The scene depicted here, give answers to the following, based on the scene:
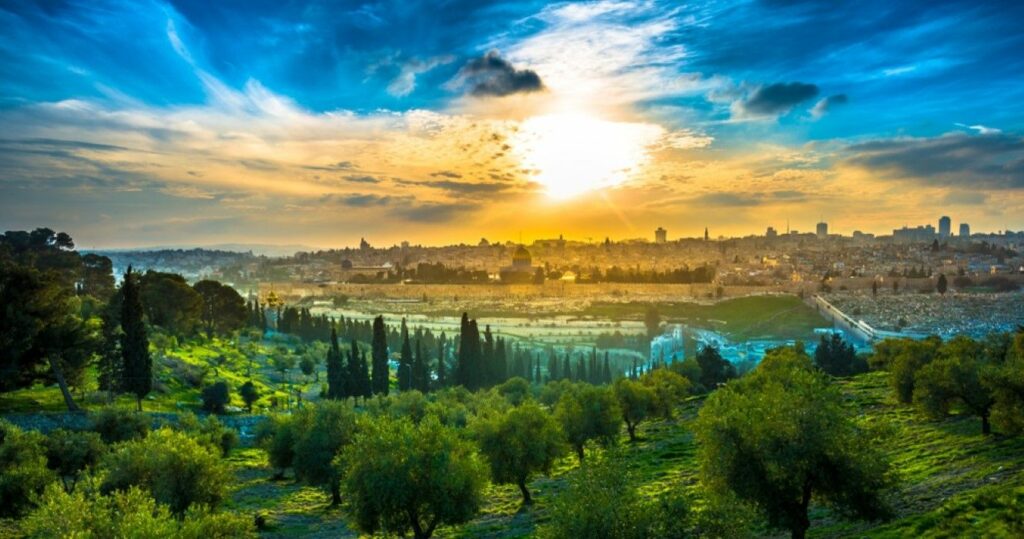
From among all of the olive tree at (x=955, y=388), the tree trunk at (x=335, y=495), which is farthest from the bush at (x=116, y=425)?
the olive tree at (x=955, y=388)

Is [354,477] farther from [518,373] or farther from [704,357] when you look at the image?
[518,373]

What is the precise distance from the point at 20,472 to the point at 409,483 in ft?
69.5

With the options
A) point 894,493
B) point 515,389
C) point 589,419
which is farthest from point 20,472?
point 515,389

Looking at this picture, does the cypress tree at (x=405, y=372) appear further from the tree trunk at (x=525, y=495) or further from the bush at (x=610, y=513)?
the bush at (x=610, y=513)

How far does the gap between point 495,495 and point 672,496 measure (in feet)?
86.3

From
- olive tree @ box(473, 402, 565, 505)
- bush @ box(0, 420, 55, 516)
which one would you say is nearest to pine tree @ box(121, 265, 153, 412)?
bush @ box(0, 420, 55, 516)

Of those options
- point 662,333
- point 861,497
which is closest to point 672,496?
point 861,497

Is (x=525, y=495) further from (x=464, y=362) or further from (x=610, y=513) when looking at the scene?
(x=464, y=362)

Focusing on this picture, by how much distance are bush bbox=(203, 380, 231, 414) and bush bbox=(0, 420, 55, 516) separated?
24383 millimetres

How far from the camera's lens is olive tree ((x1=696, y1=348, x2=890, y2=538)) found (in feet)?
62.7

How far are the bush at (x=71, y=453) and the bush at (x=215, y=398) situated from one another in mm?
20466

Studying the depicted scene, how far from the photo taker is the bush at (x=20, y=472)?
29.3 meters

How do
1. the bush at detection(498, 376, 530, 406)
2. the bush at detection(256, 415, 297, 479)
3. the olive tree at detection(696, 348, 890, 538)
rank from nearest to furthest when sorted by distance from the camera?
the olive tree at detection(696, 348, 890, 538) < the bush at detection(256, 415, 297, 479) < the bush at detection(498, 376, 530, 406)

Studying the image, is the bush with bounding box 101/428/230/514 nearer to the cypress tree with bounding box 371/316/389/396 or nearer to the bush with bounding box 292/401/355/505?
the bush with bounding box 292/401/355/505
